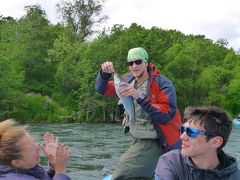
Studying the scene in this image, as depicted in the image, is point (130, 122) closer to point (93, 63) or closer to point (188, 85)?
point (93, 63)

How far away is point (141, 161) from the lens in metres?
6.02

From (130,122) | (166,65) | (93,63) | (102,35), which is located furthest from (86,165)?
(102,35)

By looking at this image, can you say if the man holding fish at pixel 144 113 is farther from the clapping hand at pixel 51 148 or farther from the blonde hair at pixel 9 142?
the blonde hair at pixel 9 142

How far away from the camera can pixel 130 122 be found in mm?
5957

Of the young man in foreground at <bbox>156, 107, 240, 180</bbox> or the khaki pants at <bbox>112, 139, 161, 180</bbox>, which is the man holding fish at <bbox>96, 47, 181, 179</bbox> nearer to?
the khaki pants at <bbox>112, 139, 161, 180</bbox>

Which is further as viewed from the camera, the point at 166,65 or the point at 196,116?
the point at 166,65

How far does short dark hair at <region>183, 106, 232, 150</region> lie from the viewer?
12.0 ft

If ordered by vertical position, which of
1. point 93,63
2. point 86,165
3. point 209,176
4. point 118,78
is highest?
point 93,63

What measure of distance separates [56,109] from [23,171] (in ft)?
143

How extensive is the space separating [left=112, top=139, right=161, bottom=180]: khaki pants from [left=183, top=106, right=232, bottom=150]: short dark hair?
2.33 meters

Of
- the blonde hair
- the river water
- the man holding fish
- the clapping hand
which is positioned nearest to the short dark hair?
the clapping hand

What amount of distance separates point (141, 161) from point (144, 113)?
0.63 meters

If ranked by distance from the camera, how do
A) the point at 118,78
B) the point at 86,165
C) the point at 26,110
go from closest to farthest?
the point at 118,78 < the point at 86,165 < the point at 26,110

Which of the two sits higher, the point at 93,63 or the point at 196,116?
the point at 93,63
